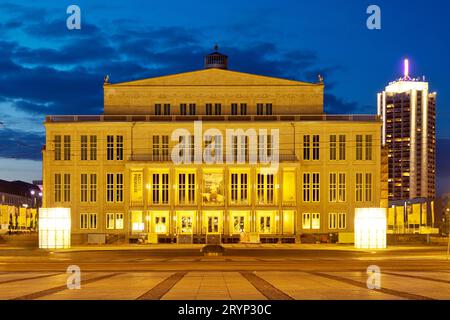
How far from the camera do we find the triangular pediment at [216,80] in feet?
314

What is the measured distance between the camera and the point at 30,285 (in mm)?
24938

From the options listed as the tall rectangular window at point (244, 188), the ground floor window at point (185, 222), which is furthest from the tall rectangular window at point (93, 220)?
the tall rectangular window at point (244, 188)

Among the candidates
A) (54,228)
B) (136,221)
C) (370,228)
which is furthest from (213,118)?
(370,228)

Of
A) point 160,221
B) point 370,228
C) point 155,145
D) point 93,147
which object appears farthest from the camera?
point 155,145

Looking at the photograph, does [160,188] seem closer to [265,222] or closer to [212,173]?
[212,173]

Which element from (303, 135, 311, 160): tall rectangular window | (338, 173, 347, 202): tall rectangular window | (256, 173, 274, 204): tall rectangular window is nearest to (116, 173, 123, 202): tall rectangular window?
(256, 173, 274, 204): tall rectangular window

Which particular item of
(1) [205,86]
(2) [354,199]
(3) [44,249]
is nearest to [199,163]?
(1) [205,86]

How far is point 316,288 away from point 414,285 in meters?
3.49

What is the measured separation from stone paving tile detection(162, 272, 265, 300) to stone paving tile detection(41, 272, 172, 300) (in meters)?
1.01

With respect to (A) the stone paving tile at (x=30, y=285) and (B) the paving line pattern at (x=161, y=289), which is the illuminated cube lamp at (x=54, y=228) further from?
(B) the paving line pattern at (x=161, y=289)

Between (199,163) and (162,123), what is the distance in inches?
283

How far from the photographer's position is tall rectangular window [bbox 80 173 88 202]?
92.9m

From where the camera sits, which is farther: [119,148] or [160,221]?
[119,148]
